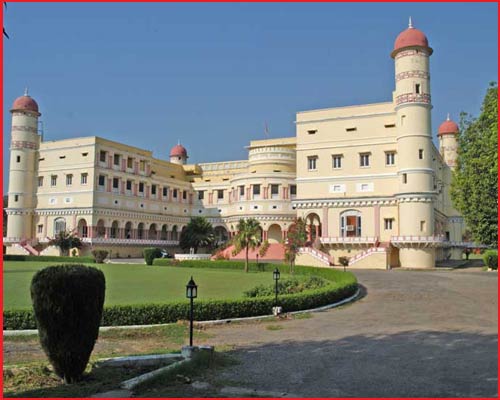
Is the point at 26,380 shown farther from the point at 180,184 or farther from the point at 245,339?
the point at 180,184

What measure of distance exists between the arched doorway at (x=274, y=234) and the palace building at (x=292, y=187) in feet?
0.37

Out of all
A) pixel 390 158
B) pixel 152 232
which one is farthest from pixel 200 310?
pixel 152 232

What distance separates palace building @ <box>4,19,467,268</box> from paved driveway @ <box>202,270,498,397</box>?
2443 cm

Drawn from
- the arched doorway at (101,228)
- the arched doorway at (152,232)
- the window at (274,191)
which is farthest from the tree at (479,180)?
the arched doorway at (152,232)

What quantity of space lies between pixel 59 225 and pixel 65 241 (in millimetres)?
6897

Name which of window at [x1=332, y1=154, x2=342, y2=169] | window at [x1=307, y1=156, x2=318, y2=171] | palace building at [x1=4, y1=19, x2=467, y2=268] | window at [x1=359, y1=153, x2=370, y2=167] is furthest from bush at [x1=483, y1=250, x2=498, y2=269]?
window at [x1=307, y1=156, x2=318, y2=171]

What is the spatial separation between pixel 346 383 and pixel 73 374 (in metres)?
4.14

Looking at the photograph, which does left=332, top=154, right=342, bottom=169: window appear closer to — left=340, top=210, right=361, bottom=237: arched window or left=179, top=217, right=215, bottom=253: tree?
left=340, top=210, right=361, bottom=237: arched window

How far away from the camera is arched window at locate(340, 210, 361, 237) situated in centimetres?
4523

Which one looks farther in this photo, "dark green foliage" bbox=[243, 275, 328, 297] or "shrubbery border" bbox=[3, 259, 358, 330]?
"dark green foliage" bbox=[243, 275, 328, 297]

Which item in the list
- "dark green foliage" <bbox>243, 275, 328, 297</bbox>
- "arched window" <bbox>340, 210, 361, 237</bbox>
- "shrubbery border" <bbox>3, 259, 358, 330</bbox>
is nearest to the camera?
"shrubbery border" <bbox>3, 259, 358, 330</bbox>

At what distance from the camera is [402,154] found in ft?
139

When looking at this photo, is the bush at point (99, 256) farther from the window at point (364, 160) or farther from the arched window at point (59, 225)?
the window at point (364, 160)

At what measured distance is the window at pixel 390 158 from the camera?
4431 centimetres
